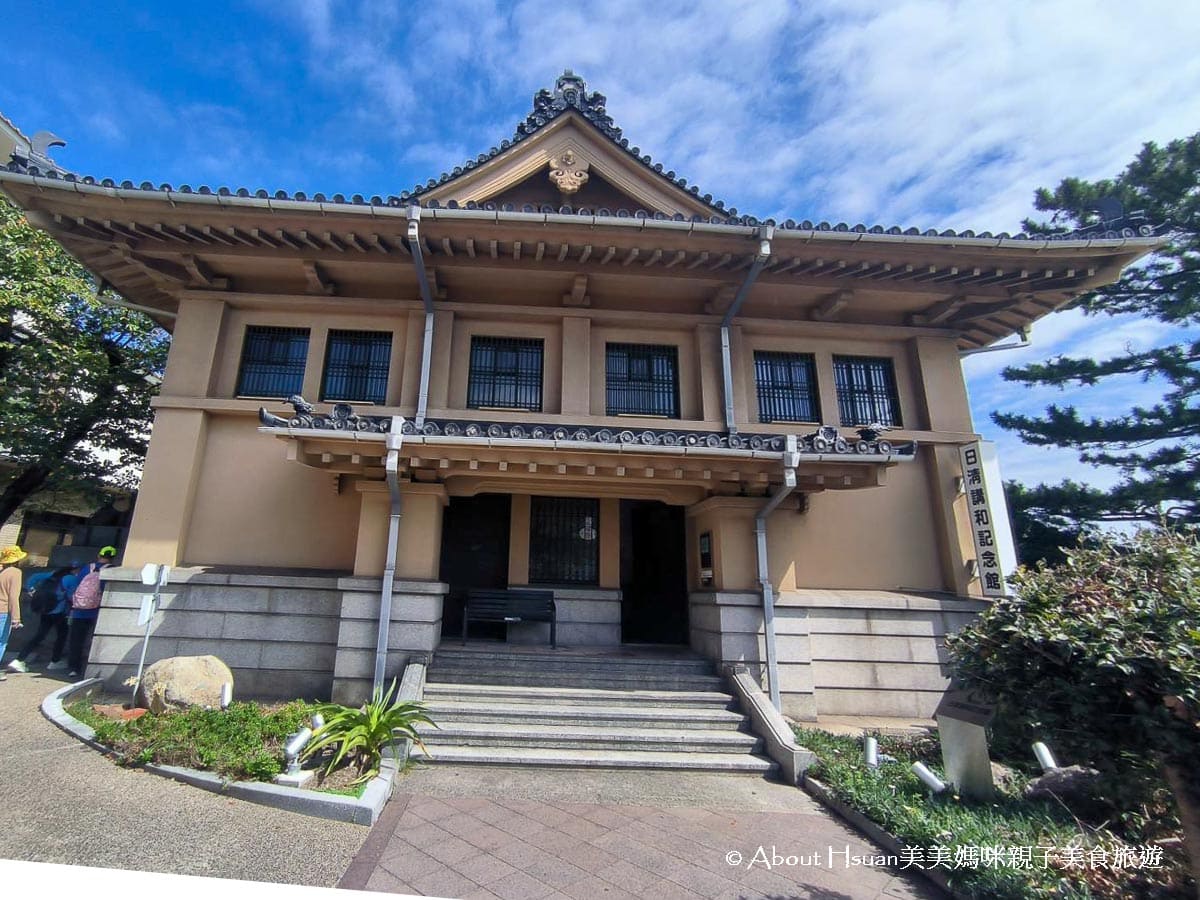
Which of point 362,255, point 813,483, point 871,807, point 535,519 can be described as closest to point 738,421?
point 813,483

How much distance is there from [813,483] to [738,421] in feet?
6.46

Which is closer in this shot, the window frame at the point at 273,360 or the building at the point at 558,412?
the building at the point at 558,412

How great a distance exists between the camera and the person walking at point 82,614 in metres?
8.95

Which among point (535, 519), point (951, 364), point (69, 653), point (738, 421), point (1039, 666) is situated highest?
point (951, 364)

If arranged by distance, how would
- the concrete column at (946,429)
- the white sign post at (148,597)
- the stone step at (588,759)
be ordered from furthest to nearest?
the concrete column at (946,429) → the white sign post at (148,597) → the stone step at (588,759)

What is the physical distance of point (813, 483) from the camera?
328 inches

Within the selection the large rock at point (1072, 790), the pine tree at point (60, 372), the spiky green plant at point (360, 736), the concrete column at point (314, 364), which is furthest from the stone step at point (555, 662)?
→ the pine tree at point (60, 372)

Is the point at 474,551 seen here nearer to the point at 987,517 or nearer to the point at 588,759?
the point at 588,759

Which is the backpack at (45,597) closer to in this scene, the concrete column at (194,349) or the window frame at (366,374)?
the concrete column at (194,349)

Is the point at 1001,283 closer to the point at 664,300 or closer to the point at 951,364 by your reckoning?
the point at 951,364

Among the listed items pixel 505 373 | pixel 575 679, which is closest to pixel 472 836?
pixel 575 679

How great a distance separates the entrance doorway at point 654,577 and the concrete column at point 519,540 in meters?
2.16

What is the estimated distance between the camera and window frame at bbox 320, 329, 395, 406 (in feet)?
32.0

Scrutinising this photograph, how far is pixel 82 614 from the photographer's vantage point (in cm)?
906
